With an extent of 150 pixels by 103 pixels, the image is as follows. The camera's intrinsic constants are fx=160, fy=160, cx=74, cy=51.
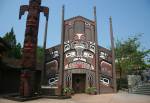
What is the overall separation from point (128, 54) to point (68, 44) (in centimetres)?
1486

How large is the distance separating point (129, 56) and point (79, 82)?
13.9 meters

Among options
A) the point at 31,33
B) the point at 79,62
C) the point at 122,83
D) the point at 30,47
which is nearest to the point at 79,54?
the point at 79,62

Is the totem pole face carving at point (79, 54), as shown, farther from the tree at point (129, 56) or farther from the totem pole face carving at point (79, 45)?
the tree at point (129, 56)

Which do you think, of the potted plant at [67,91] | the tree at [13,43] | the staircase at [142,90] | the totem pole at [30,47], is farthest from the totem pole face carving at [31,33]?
the tree at [13,43]

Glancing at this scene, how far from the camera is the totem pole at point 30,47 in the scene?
13289 mm

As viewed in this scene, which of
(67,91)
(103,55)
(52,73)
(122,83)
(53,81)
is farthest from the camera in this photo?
(122,83)

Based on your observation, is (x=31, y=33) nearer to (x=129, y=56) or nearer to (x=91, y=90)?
(x=91, y=90)

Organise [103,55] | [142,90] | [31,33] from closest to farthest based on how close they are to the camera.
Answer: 1. [31,33]
2. [142,90]
3. [103,55]

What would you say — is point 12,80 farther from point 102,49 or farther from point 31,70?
point 102,49

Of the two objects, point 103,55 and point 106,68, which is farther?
point 103,55

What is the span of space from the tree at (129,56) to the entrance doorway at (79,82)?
11.4 metres

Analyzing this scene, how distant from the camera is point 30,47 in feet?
46.9

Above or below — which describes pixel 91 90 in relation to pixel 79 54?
below

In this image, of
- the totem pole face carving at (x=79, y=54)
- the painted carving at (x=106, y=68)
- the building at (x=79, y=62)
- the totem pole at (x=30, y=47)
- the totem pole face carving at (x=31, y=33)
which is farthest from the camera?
the painted carving at (x=106, y=68)
